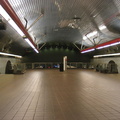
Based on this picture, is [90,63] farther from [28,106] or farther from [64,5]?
[28,106]

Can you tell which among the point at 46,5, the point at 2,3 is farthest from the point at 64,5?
the point at 2,3

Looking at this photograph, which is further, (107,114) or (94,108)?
(94,108)

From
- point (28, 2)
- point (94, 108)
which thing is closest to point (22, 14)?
point (28, 2)

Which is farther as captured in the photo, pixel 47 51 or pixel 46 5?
pixel 47 51

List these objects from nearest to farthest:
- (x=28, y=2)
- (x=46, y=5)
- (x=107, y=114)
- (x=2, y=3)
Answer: (x=107, y=114), (x=2, y=3), (x=28, y=2), (x=46, y=5)

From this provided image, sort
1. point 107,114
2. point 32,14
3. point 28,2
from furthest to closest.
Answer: point 32,14 < point 28,2 < point 107,114

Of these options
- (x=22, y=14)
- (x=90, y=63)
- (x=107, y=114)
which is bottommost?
(x=107, y=114)

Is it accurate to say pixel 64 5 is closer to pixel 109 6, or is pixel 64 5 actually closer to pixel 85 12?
pixel 85 12

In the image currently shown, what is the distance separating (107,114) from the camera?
3.72 m

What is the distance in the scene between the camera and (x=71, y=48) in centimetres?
3006

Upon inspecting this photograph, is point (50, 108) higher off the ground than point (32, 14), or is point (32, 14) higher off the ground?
point (32, 14)

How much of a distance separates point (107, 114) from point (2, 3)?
408 cm

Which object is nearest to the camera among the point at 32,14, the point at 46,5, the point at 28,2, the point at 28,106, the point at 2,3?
the point at 2,3

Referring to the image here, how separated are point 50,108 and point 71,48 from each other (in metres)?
26.2
